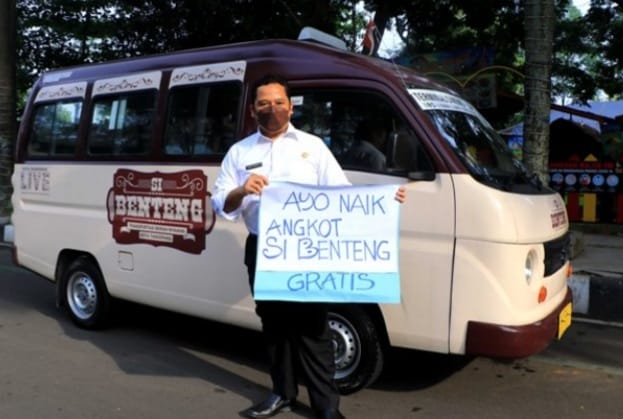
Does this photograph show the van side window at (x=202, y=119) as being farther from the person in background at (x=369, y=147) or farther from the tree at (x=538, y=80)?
the tree at (x=538, y=80)

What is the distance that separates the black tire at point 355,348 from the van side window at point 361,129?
91cm

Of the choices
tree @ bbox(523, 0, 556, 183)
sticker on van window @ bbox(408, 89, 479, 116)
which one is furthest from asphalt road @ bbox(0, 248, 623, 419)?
tree @ bbox(523, 0, 556, 183)

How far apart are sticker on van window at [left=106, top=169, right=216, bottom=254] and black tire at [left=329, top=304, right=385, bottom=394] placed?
3.88 ft

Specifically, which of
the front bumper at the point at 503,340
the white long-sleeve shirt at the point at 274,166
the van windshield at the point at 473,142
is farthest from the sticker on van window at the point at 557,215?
the white long-sleeve shirt at the point at 274,166

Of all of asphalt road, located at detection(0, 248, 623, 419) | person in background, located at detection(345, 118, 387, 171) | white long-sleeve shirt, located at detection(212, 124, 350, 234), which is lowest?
asphalt road, located at detection(0, 248, 623, 419)

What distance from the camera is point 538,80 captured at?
7121 mm

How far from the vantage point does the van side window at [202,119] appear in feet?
14.8

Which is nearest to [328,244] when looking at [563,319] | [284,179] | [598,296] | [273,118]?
[284,179]

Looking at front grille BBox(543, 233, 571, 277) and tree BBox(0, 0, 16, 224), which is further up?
tree BBox(0, 0, 16, 224)

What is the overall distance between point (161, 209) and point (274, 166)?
1.74 meters

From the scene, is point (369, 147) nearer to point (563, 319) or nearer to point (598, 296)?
point (563, 319)

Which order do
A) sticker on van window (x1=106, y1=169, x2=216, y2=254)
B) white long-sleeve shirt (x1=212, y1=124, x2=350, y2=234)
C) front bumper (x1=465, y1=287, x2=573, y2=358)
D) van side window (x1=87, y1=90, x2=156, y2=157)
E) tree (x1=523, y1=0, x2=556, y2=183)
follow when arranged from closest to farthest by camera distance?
white long-sleeve shirt (x1=212, y1=124, x2=350, y2=234), front bumper (x1=465, y1=287, x2=573, y2=358), sticker on van window (x1=106, y1=169, x2=216, y2=254), van side window (x1=87, y1=90, x2=156, y2=157), tree (x1=523, y1=0, x2=556, y2=183)

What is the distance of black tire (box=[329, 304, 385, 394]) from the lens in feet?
12.9

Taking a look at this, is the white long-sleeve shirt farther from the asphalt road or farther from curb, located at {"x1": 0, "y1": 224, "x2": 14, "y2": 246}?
curb, located at {"x1": 0, "y1": 224, "x2": 14, "y2": 246}
